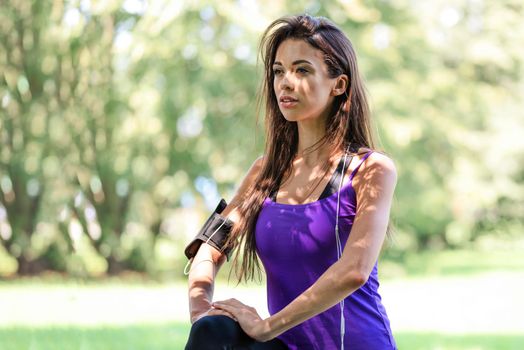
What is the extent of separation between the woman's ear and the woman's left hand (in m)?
0.73

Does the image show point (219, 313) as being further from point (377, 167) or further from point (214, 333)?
point (377, 167)

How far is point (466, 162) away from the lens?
2806cm

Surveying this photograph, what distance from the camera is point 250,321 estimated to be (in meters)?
2.58

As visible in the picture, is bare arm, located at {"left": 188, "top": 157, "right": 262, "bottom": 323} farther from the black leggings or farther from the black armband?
the black leggings

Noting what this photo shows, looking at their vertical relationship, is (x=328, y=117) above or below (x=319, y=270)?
above

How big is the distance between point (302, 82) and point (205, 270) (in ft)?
2.19

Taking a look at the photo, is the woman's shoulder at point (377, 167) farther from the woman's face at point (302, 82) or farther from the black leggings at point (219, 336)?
the black leggings at point (219, 336)

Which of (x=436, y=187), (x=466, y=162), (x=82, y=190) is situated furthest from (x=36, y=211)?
(x=466, y=162)

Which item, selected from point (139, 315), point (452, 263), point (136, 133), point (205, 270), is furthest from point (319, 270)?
point (452, 263)

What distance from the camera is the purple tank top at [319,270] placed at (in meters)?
2.61

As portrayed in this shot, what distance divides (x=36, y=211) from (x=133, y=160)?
5.92ft

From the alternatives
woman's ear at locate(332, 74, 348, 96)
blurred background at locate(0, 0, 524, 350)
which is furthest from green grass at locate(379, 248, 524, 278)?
woman's ear at locate(332, 74, 348, 96)

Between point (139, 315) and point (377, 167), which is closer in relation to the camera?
point (377, 167)

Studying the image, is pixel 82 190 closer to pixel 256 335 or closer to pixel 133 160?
pixel 133 160
